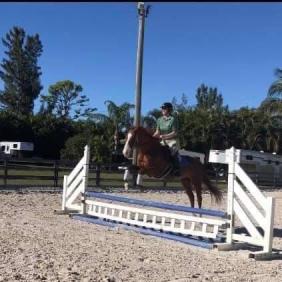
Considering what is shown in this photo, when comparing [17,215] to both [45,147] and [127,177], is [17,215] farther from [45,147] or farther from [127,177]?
[45,147]

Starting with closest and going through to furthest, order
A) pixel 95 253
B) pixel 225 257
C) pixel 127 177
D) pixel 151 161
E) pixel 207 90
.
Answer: pixel 95 253 → pixel 225 257 → pixel 151 161 → pixel 127 177 → pixel 207 90

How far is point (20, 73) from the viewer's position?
256ft

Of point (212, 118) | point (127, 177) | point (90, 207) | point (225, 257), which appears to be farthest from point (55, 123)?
point (225, 257)

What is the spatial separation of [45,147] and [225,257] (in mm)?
50760

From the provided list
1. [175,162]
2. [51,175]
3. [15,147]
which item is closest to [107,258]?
[175,162]

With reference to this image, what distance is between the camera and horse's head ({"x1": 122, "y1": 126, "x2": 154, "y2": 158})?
1002cm

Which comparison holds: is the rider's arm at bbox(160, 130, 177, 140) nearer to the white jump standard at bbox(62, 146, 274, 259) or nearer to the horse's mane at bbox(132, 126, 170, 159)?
the horse's mane at bbox(132, 126, 170, 159)

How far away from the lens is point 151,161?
1021 cm

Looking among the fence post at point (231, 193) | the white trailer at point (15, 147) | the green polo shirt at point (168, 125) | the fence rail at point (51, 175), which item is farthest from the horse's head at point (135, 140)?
the white trailer at point (15, 147)

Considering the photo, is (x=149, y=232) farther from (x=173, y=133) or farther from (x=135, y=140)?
(x=173, y=133)

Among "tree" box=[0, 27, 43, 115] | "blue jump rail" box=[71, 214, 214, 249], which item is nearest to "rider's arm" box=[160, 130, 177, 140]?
"blue jump rail" box=[71, 214, 214, 249]

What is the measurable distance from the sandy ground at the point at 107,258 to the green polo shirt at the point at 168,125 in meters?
2.20

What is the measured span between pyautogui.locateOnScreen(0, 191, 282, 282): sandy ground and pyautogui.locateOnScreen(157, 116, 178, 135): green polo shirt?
220 centimetres

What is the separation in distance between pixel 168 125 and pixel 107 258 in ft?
14.0
